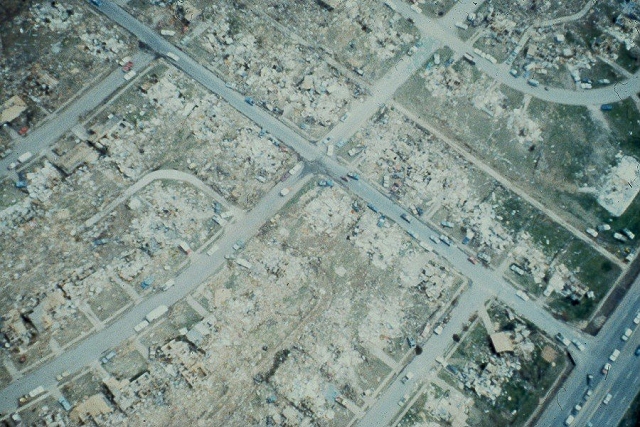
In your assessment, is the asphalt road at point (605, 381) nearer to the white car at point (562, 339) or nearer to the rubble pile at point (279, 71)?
the white car at point (562, 339)

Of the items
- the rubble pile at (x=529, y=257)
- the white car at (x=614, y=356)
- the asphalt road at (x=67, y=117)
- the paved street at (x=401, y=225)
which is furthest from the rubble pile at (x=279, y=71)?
the white car at (x=614, y=356)

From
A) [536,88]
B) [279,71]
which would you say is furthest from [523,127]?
[279,71]

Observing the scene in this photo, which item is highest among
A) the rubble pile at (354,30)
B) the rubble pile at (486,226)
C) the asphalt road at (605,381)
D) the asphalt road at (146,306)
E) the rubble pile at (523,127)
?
the rubble pile at (523,127)

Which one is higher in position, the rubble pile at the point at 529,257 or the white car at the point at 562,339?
the rubble pile at the point at 529,257

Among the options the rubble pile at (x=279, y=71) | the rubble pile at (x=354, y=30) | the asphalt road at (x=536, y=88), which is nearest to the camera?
the rubble pile at (x=279, y=71)

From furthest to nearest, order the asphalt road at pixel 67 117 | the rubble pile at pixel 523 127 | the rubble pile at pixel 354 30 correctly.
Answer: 1. the rubble pile at pixel 354 30
2. the rubble pile at pixel 523 127
3. the asphalt road at pixel 67 117

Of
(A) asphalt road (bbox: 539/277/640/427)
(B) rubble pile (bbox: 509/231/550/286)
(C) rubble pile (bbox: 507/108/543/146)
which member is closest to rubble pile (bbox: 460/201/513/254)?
(B) rubble pile (bbox: 509/231/550/286)

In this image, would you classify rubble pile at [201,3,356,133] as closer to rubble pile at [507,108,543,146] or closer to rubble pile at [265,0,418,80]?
rubble pile at [265,0,418,80]
